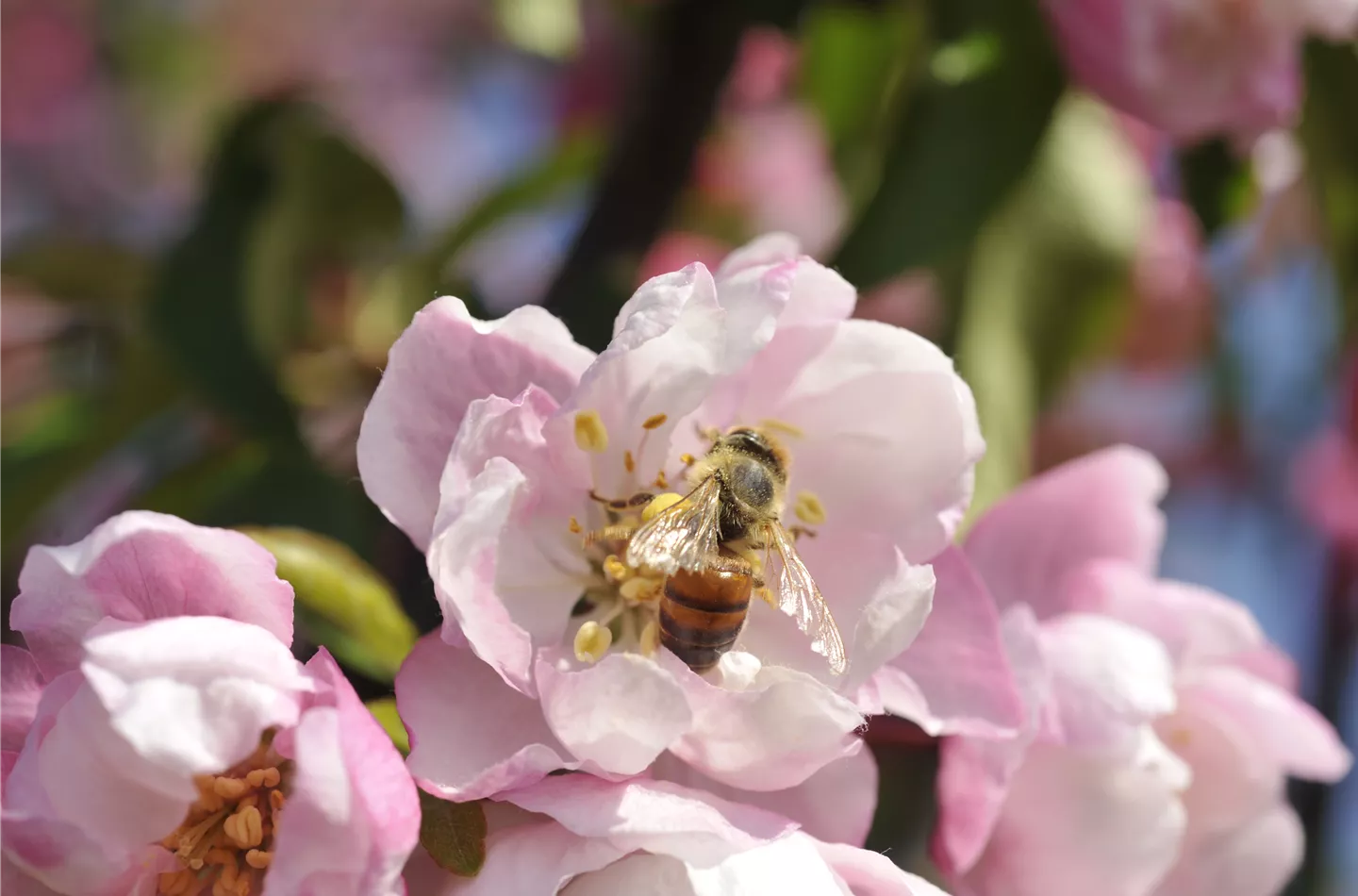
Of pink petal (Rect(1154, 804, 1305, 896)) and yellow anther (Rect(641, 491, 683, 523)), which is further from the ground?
yellow anther (Rect(641, 491, 683, 523))

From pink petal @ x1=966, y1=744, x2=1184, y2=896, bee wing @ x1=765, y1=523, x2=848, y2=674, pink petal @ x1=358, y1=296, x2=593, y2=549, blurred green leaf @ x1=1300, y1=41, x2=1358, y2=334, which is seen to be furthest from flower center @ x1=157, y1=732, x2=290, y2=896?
blurred green leaf @ x1=1300, y1=41, x2=1358, y2=334

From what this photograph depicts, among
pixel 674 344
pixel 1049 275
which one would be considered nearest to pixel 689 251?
pixel 1049 275

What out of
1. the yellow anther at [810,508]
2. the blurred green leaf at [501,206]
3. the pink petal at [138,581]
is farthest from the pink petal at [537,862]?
the blurred green leaf at [501,206]

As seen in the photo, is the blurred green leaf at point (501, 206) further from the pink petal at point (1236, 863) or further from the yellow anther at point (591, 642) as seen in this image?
the pink petal at point (1236, 863)

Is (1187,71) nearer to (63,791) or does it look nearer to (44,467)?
(63,791)

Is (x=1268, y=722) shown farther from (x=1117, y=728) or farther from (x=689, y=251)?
(x=689, y=251)

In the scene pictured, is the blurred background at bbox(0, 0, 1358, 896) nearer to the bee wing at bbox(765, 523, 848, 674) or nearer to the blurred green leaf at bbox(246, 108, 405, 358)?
the blurred green leaf at bbox(246, 108, 405, 358)
